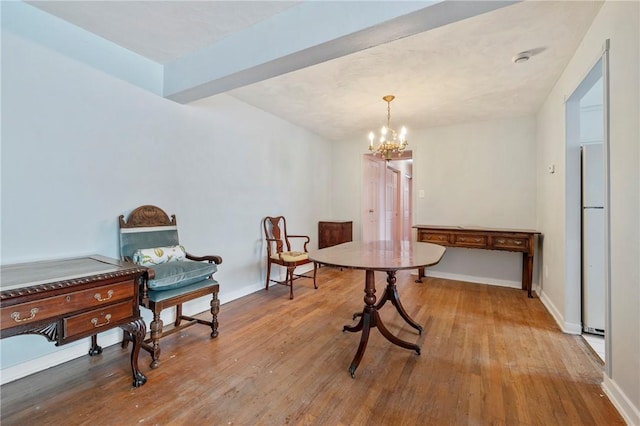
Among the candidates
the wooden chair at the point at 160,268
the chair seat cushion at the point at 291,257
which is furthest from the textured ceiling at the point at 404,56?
the chair seat cushion at the point at 291,257

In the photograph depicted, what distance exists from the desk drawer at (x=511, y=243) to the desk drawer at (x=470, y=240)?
0.41 ft

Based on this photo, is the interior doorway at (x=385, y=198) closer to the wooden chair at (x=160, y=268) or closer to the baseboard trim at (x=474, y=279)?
the baseboard trim at (x=474, y=279)

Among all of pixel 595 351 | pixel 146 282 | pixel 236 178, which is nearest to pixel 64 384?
pixel 146 282

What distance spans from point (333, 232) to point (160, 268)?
121 inches

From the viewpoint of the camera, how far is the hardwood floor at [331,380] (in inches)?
58.6

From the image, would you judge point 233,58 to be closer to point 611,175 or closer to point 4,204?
point 4,204

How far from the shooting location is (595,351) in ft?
7.00

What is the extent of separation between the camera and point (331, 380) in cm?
180

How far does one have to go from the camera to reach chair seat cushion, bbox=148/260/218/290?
1999mm

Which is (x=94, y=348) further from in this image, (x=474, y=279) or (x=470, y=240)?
(x=474, y=279)

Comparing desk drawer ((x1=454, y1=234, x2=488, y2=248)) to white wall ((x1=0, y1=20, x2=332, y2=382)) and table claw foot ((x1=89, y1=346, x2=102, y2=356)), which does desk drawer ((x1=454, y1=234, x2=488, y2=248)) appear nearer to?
white wall ((x1=0, y1=20, x2=332, y2=382))

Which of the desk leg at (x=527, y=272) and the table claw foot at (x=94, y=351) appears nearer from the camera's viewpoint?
the table claw foot at (x=94, y=351)

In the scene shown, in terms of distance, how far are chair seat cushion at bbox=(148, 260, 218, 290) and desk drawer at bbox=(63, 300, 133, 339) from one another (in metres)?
0.26

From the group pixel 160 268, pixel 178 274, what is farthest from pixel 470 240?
pixel 160 268
